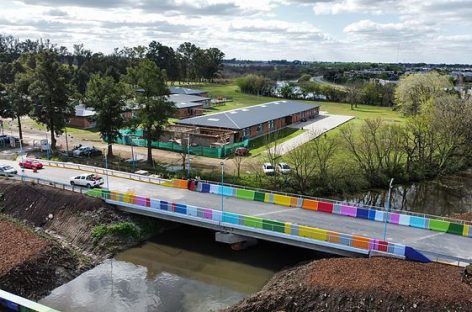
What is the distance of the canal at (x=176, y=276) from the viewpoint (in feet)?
79.9

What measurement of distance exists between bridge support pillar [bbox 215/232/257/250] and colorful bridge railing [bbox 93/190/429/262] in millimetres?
954

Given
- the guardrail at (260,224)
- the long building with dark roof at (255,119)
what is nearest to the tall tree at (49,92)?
the long building with dark roof at (255,119)

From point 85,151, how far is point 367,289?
38990mm

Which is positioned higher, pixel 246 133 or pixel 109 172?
pixel 246 133

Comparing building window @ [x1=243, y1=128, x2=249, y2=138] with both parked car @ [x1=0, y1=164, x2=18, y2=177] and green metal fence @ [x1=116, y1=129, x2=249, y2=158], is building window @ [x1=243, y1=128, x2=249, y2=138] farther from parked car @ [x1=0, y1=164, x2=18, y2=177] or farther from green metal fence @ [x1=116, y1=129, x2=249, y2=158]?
parked car @ [x1=0, y1=164, x2=18, y2=177]

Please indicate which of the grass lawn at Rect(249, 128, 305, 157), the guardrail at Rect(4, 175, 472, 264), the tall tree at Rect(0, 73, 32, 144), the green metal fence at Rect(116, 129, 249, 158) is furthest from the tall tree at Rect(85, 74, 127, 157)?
the grass lawn at Rect(249, 128, 305, 157)

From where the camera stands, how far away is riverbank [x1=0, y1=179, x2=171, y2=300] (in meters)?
25.7

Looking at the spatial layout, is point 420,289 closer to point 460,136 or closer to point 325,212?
point 325,212

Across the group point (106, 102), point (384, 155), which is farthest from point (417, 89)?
point (106, 102)

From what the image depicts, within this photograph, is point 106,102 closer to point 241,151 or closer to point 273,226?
point 241,151

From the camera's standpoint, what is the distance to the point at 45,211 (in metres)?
34.2

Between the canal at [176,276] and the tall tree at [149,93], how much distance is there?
16678 mm

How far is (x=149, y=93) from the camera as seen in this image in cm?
4584

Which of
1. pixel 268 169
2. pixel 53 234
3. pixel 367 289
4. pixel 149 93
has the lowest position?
pixel 53 234
